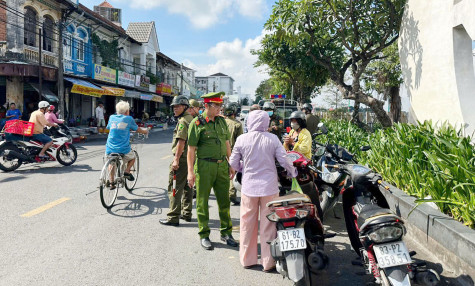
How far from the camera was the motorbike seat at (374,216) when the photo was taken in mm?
2705

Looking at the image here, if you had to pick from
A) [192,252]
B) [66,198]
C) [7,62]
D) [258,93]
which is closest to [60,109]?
[7,62]

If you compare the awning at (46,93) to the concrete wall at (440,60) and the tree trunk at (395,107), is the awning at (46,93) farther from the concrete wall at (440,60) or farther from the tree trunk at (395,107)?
the concrete wall at (440,60)

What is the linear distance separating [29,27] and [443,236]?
65.8 ft

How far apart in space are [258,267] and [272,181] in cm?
92

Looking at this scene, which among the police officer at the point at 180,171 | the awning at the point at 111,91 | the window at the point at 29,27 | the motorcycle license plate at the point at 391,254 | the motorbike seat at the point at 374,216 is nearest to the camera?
the motorcycle license plate at the point at 391,254

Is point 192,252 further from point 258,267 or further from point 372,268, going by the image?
point 372,268

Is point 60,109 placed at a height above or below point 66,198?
above

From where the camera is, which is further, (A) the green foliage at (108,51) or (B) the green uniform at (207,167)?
(A) the green foliage at (108,51)

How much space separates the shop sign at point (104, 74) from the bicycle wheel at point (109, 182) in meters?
17.1

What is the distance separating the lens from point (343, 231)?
4973 mm

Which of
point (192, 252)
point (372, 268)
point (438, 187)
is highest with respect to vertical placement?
point (438, 187)

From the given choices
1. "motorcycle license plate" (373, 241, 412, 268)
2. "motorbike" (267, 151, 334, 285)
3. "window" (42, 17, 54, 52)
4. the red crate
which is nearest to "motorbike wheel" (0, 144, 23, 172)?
the red crate

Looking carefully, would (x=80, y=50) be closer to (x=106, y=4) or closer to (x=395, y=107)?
(x=106, y=4)

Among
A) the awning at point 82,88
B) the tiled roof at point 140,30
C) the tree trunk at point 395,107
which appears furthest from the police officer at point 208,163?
the tiled roof at point 140,30
